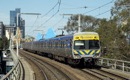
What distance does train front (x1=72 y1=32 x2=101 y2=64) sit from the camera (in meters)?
26.8

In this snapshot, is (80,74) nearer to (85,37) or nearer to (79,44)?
(79,44)

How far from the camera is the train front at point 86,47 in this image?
2677cm

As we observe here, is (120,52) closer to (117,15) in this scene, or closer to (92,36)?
(117,15)

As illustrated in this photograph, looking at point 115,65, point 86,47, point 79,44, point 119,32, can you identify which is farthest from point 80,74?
point 119,32

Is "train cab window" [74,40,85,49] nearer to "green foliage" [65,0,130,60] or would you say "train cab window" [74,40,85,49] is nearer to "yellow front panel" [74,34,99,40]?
"yellow front panel" [74,34,99,40]

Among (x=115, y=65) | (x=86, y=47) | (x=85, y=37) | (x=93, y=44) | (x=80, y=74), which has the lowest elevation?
(x=80, y=74)

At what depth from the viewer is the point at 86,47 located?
88.9 ft

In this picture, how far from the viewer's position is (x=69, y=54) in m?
28.3

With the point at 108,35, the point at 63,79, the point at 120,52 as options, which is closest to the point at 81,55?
the point at 63,79

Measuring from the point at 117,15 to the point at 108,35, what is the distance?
529 centimetres

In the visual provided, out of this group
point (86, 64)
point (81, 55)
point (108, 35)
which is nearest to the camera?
point (81, 55)

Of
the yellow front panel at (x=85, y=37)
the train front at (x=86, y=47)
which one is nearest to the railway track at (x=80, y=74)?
the train front at (x=86, y=47)

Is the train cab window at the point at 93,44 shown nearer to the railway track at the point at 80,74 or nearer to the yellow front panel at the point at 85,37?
the yellow front panel at the point at 85,37

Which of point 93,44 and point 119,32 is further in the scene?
point 119,32
